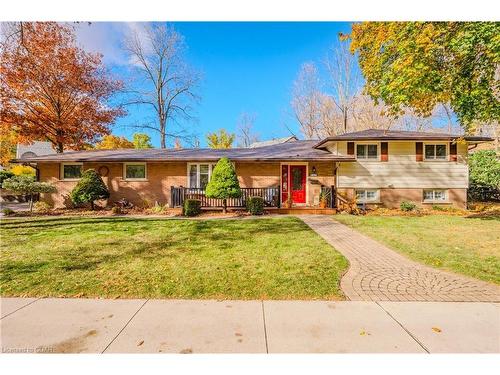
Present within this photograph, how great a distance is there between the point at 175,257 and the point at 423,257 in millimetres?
5539

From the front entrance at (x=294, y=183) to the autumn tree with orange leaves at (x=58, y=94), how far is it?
16432mm

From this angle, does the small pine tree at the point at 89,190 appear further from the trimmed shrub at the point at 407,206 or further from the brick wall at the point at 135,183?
the trimmed shrub at the point at 407,206

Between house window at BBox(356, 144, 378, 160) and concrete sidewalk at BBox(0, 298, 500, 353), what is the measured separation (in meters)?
11.4

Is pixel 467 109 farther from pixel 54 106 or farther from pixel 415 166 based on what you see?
pixel 54 106

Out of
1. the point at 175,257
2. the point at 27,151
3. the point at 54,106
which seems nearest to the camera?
the point at 175,257

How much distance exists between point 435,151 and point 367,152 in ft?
12.3

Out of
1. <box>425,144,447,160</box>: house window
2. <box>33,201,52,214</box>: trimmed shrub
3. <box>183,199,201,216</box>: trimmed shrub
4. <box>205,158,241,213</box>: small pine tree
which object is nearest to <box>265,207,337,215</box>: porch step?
<box>205,158,241,213</box>: small pine tree

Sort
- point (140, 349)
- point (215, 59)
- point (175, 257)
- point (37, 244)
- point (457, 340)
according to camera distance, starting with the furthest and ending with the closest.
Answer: point (215, 59) < point (37, 244) < point (175, 257) < point (457, 340) < point (140, 349)

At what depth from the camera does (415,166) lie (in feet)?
45.9

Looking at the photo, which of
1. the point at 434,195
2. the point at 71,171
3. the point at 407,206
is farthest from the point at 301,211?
the point at 71,171

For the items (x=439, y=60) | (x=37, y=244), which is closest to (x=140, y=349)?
(x=37, y=244)

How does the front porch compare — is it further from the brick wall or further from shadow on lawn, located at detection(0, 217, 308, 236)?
shadow on lawn, located at detection(0, 217, 308, 236)

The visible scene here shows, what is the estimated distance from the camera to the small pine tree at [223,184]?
37.6 feet

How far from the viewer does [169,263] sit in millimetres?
5152
